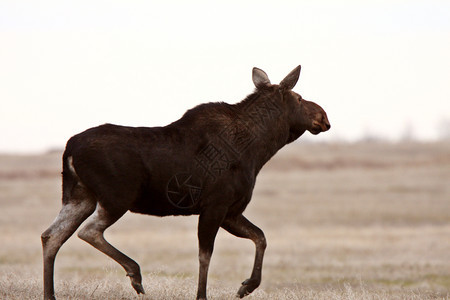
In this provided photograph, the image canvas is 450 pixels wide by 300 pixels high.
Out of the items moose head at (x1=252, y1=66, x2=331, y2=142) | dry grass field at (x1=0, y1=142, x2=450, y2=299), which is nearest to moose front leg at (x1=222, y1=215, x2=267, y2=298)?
dry grass field at (x1=0, y1=142, x2=450, y2=299)

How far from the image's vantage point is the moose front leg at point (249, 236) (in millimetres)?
8367

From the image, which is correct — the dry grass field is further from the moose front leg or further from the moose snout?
the moose snout

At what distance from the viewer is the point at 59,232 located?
7.82 m

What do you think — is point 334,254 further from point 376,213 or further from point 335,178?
point 335,178

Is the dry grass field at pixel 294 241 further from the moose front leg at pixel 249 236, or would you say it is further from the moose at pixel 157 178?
the moose at pixel 157 178

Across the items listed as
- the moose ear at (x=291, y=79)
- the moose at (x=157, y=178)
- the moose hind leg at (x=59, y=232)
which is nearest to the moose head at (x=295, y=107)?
the moose ear at (x=291, y=79)

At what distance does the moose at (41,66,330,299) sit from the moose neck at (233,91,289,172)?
28mm

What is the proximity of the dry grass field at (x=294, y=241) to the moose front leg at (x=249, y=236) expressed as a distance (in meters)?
0.60

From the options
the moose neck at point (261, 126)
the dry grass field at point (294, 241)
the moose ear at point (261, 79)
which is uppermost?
the moose ear at point (261, 79)

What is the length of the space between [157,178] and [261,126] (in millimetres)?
1512

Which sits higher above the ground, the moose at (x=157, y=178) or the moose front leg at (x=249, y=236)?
the moose at (x=157, y=178)

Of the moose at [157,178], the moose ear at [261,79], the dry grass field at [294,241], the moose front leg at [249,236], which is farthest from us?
the dry grass field at [294,241]

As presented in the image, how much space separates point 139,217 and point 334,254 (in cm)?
1428

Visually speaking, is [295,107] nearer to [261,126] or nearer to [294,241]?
[261,126]
